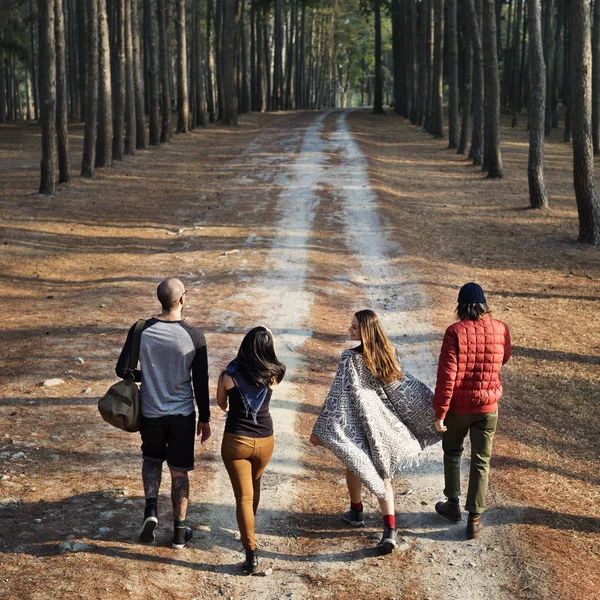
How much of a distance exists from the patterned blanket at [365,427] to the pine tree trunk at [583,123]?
41.3 ft

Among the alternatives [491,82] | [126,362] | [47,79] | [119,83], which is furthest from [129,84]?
[126,362]

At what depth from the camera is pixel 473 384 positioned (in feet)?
20.4

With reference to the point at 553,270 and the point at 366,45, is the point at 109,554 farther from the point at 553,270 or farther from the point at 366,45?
the point at 366,45

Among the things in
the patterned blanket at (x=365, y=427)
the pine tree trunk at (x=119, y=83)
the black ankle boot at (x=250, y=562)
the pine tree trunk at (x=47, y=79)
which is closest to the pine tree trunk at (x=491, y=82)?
the pine tree trunk at (x=119, y=83)

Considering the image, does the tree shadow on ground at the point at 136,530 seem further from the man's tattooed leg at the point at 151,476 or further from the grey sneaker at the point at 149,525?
the man's tattooed leg at the point at 151,476

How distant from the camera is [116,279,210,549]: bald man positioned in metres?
5.73

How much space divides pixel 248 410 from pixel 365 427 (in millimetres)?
906

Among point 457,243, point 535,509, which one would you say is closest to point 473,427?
point 535,509

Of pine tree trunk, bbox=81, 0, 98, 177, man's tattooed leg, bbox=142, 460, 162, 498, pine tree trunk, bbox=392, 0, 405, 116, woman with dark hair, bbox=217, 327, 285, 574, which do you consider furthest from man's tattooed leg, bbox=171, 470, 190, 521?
pine tree trunk, bbox=392, 0, 405, 116

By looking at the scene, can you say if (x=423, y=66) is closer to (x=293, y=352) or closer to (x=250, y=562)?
(x=293, y=352)

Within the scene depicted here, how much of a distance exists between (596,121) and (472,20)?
606cm

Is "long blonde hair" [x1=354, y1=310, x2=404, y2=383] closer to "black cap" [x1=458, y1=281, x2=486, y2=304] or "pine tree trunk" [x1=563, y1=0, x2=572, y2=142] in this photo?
"black cap" [x1=458, y1=281, x2=486, y2=304]

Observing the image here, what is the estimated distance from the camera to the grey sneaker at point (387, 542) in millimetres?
6027

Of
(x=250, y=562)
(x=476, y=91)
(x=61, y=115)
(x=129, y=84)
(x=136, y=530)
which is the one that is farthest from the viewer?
(x=129, y=84)
